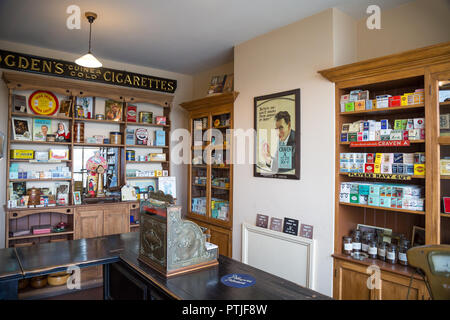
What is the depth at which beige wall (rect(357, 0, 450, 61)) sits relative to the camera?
292cm

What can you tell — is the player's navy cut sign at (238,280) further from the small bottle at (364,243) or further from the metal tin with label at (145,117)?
the metal tin with label at (145,117)

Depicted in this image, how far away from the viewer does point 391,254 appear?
9.30 ft

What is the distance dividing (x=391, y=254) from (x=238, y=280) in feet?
5.54

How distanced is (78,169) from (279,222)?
10.4 feet

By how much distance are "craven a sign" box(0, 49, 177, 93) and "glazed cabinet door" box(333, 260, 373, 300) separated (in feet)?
13.0

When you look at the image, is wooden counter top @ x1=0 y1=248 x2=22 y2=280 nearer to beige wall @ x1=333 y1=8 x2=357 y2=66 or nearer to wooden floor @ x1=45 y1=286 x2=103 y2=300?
wooden floor @ x1=45 y1=286 x2=103 y2=300

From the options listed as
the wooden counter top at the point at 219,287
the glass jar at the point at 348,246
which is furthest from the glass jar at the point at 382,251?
the wooden counter top at the point at 219,287

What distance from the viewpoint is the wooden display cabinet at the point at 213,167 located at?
4.44 meters

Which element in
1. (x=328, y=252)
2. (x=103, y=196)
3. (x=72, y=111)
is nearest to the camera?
(x=328, y=252)

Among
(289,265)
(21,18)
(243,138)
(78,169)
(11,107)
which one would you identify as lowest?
(289,265)

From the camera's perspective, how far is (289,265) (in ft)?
11.5

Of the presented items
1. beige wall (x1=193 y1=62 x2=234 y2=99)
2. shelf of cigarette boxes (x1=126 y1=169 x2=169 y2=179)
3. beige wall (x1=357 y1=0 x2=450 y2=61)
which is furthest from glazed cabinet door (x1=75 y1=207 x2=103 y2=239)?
beige wall (x1=357 y1=0 x2=450 y2=61)
